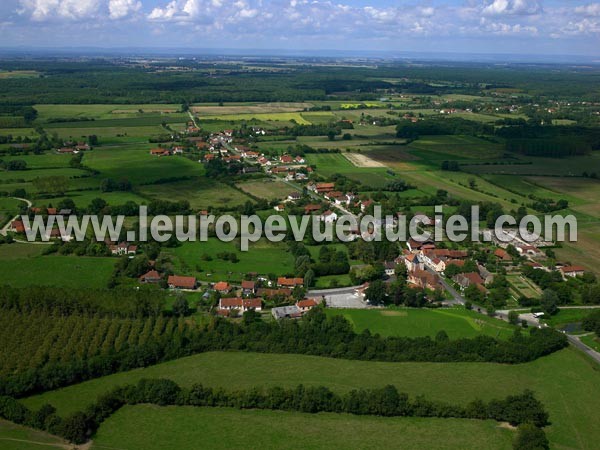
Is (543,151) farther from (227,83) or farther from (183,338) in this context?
(227,83)

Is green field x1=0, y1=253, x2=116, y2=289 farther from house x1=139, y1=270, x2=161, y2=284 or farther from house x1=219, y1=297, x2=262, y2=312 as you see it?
house x1=219, y1=297, x2=262, y2=312

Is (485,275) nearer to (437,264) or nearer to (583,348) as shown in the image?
(437,264)

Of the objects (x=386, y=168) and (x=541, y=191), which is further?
(x=386, y=168)

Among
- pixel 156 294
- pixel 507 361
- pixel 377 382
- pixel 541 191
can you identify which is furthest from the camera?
pixel 541 191

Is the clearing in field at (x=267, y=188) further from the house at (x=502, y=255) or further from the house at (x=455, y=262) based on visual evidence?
the house at (x=502, y=255)

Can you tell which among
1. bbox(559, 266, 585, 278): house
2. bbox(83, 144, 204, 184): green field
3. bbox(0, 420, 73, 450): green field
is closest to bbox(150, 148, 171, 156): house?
bbox(83, 144, 204, 184): green field

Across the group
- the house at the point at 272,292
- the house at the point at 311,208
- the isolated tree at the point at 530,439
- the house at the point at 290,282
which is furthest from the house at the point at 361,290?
the house at the point at 311,208

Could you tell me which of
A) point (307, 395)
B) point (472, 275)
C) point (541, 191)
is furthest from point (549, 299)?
point (541, 191)
